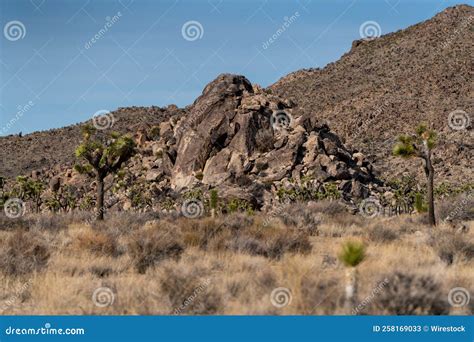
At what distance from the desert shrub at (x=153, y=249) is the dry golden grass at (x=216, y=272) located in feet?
0.08

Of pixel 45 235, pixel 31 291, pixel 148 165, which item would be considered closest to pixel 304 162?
pixel 148 165

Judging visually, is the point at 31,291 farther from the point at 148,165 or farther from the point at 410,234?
the point at 148,165

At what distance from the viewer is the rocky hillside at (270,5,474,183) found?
72500 millimetres

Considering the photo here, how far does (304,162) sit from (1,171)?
165ft

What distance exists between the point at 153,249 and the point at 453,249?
6.80 m

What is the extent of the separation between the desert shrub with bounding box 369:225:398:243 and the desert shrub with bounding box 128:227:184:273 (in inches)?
219

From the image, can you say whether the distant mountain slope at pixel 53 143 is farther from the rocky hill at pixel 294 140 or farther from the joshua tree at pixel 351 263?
the joshua tree at pixel 351 263

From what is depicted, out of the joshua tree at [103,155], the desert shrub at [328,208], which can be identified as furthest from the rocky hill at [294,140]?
the joshua tree at [103,155]

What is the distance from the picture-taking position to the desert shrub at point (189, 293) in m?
8.83

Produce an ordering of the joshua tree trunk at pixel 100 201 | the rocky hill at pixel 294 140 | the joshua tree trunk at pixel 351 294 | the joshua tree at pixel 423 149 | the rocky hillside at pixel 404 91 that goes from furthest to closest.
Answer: the rocky hillside at pixel 404 91
the rocky hill at pixel 294 140
the joshua tree trunk at pixel 100 201
the joshua tree at pixel 423 149
the joshua tree trunk at pixel 351 294

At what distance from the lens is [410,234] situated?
1905 centimetres

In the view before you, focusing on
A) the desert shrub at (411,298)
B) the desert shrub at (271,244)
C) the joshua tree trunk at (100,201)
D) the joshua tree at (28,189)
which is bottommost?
the desert shrub at (411,298)

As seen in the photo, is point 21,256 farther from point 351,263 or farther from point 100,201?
point 100,201

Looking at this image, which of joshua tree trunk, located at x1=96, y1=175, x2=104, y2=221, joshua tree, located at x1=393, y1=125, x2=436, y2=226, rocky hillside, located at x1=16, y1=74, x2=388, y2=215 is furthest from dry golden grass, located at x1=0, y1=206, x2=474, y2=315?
rocky hillside, located at x1=16, y1=74, x2=388, y2=215
